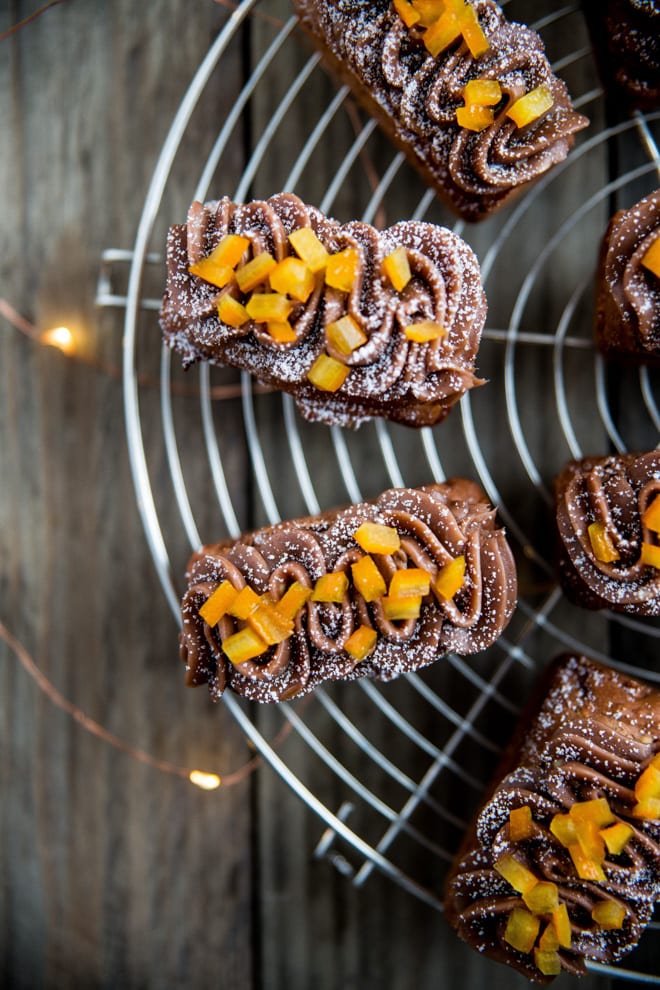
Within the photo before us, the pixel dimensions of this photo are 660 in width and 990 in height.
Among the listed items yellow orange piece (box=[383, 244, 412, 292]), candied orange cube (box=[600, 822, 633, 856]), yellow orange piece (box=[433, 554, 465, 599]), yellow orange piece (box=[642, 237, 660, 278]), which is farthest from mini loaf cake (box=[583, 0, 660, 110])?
candied orange cube (box=[600, 822, 633, 856])

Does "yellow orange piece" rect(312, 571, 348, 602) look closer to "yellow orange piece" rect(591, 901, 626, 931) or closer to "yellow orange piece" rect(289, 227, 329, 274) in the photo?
"yellow orange piece" rect(289, 227, 329, 274)

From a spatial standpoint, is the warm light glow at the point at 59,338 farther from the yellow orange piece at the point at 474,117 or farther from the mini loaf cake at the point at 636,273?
the mini loaf cake at the point at 636,273

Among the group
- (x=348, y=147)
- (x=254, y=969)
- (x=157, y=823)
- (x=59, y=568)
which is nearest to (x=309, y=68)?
(x=348, y=147)

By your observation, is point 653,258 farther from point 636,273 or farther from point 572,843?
point 572,843

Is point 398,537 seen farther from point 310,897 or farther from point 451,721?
point 310,897

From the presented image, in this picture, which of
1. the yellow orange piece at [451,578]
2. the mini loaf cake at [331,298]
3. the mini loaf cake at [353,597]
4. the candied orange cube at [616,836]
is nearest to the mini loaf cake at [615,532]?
the mini loaf cake at [353,597]
